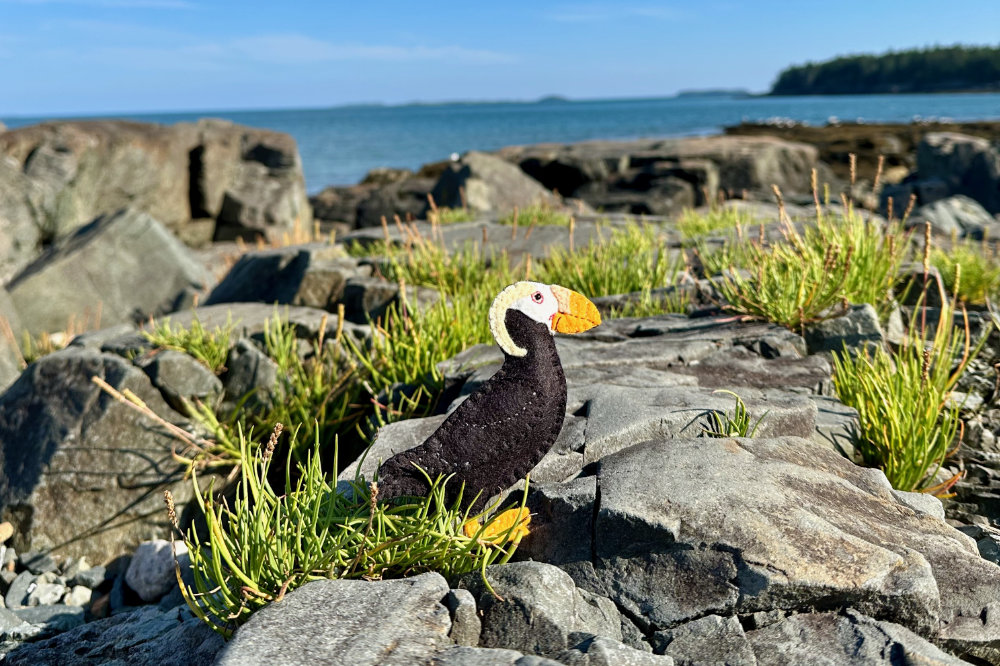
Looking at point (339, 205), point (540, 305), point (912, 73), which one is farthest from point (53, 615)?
point (912, 73)

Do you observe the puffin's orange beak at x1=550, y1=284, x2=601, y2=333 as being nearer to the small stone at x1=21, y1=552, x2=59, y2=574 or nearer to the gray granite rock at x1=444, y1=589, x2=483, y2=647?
the gray granite rock at x1=444, y1=589, x2=483, y2=647

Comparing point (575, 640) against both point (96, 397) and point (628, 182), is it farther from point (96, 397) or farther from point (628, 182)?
point (628, 182)

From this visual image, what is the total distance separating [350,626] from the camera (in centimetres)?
238

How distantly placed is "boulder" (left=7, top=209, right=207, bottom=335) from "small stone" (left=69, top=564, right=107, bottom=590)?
20.0 feet

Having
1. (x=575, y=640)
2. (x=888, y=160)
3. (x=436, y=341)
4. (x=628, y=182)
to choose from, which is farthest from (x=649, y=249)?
(x=888, y=160)

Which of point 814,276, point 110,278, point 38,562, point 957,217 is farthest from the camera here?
point 957,217

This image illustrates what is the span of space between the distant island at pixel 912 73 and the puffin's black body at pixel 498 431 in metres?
148

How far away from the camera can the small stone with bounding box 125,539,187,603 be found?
442 cm

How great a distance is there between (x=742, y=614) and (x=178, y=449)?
12.3 feet

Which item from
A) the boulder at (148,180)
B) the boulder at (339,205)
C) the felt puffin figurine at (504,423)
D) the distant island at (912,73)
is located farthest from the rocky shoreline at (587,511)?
the distant island at (912,73)

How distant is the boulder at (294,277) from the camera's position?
724 cm

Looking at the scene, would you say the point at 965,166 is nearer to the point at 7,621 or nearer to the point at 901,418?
the point at 901,418

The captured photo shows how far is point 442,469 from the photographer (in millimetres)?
2963

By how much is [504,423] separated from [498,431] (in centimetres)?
4
